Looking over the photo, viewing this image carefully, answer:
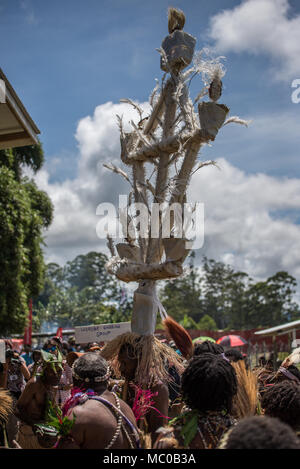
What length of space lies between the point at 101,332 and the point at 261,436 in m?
6.59

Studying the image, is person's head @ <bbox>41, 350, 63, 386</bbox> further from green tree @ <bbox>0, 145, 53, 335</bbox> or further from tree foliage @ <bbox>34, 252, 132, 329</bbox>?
tree foliage @ <bbox>34, 252, 132, 329</bbox>

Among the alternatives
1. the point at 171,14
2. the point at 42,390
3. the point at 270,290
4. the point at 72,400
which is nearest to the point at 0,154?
the point at 171,14

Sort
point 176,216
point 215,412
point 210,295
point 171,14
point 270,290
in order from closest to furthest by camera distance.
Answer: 1. point 215,412
2. point 176,216
3. point 171,14
4. point 270,290
5. point 210,295

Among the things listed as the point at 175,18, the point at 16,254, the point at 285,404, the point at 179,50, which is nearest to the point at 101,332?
the point at 179,50

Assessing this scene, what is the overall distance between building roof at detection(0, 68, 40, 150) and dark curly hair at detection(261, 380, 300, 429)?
3.39 meters

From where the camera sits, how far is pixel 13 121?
181 inches

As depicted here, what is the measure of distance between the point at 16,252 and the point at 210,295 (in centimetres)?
6376

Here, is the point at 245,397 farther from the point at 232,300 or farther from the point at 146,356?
the point at 232,300

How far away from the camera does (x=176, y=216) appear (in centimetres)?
536

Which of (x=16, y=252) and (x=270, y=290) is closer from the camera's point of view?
(x=16, y=252)

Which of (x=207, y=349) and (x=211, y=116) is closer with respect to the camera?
(x=207, y=349)

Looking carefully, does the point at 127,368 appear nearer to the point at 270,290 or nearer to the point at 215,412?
the point at 215,412

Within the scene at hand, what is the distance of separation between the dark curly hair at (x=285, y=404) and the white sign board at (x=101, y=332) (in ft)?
16.5

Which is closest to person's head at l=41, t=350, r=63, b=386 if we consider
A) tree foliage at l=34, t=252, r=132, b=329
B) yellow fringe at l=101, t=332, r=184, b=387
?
yellow fringe at l=101, t=332, r=184, b=387
